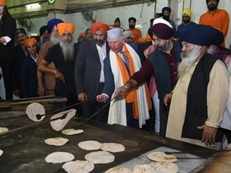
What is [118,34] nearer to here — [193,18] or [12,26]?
[12,26]

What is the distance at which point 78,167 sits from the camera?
217 cm

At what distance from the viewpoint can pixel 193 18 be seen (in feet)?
27.8

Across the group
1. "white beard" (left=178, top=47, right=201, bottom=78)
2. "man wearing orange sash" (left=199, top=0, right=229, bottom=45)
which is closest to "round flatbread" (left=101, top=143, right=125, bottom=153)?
"white beard" (left=178, top=47, right=201, bottom=78)

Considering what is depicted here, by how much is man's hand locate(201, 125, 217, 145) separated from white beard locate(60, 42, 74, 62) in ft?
9.31

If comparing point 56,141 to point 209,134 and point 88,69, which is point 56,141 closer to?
point 209,134

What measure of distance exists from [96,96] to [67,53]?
3.61ft

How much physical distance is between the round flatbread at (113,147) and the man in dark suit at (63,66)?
8.52 ft

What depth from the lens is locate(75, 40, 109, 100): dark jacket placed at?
4.42 m

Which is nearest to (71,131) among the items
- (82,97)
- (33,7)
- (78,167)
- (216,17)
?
(78,167)

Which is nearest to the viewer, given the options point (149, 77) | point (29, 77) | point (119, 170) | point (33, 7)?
point (119, 170)

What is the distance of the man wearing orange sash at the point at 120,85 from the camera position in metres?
3.97

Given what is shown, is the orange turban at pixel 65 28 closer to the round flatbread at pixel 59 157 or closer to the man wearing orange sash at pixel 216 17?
the round flatbread at pixel 59 157

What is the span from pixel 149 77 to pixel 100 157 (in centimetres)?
170

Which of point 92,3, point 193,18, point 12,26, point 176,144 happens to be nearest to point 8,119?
point 176,144
